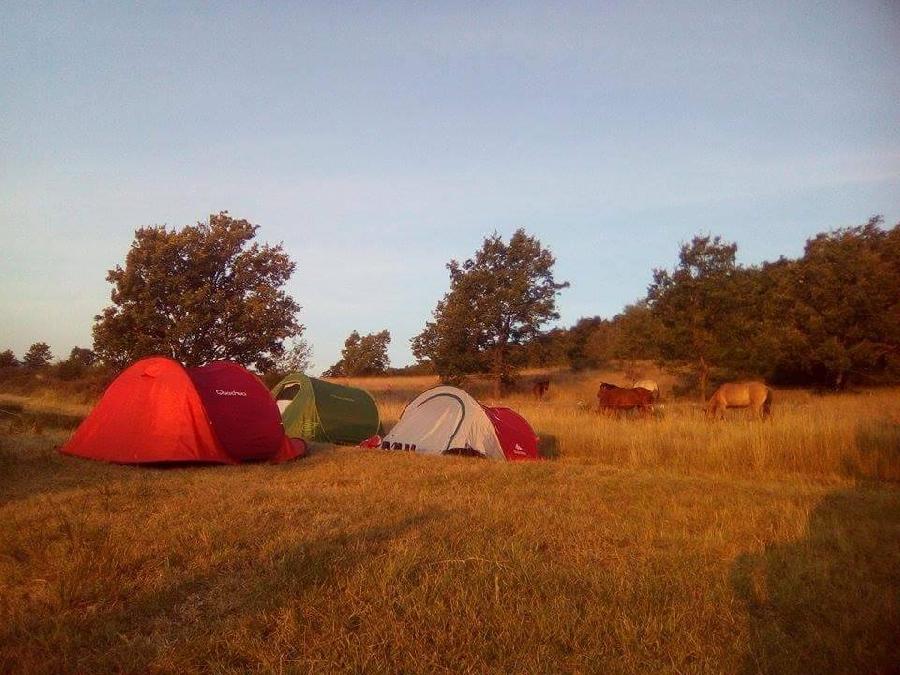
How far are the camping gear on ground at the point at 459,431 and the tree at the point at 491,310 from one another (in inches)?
730

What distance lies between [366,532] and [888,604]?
3.95 m

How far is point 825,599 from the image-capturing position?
173 inches

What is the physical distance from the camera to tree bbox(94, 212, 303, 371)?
24.1 m

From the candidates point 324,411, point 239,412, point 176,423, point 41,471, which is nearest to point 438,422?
point 324,411

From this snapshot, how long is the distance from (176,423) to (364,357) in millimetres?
53978

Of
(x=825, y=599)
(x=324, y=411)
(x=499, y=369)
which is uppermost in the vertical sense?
(x=499, y=369)

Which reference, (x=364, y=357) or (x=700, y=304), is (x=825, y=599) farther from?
(x=364, y=357)

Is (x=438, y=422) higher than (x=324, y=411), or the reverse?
(x=324, y=411)

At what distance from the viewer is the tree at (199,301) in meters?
24.1

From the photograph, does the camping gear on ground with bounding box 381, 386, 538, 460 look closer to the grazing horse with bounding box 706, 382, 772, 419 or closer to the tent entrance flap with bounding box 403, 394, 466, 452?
the tent entrance flap with bounding box 403, 394, 466, 452

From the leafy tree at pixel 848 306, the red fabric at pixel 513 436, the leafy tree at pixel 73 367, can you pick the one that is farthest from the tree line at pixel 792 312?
the leafy tree at pixel 73 367

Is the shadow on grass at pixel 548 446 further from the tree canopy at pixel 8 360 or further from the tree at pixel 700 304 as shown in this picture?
the tree canopy at pixel 8 360

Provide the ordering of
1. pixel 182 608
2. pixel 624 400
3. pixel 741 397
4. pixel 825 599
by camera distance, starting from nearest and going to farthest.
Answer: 1. pixel 182 608
2. pixel 825 599
3. pixel 741 397
4. pixel 624 400

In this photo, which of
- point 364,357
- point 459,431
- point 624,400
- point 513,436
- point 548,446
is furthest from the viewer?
point 364,357
